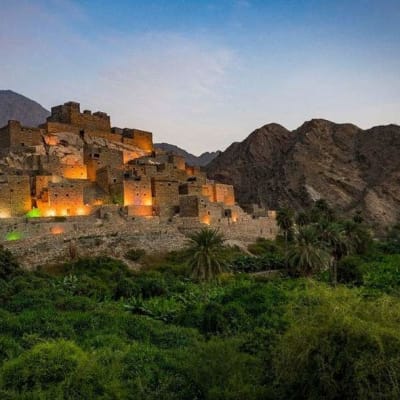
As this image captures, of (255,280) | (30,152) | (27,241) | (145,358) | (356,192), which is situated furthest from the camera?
(356,192)

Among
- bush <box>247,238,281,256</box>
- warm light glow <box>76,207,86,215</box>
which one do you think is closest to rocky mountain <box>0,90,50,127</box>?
warm light glow <box>76,207,86,215</box>

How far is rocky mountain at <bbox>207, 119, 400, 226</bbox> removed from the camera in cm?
9550

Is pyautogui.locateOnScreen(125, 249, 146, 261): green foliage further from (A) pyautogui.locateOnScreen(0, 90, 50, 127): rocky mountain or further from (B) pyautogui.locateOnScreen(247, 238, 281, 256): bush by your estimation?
(A) pyautogui.locateOnScreen(0, 90, 50, 127): rocky mountain

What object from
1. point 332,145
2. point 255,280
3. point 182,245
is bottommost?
point 255,280

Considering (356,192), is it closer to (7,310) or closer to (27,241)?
(27,241)

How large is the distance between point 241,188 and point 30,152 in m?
65.6

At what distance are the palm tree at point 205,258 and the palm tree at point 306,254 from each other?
11.2m

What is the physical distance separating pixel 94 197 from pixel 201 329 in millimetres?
30148

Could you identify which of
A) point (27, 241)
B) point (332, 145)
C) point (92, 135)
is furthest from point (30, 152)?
point (332, 145)

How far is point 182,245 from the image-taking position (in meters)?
46.0

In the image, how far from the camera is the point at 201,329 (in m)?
24.8

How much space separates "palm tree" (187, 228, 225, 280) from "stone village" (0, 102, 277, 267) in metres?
12.7

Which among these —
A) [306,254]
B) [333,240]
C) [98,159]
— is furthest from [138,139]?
[306,254]

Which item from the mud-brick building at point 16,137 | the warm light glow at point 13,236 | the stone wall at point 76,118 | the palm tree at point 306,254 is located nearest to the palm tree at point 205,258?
the palm tree at point 306,254
